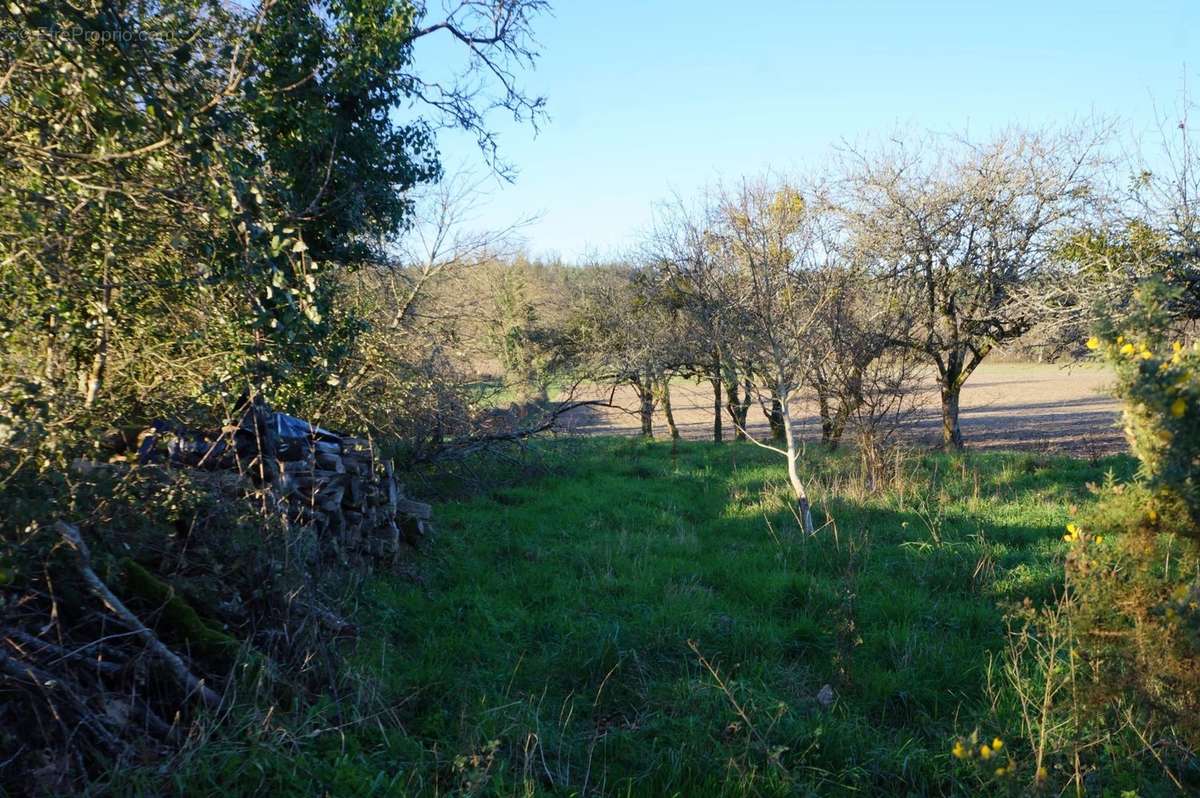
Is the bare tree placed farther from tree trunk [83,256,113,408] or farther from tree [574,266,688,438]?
tree [574,266,688,438]

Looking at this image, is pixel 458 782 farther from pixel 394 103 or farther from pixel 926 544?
pixel 394 103

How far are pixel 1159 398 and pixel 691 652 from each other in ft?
10.8

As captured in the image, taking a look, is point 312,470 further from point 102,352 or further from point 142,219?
point 142,219

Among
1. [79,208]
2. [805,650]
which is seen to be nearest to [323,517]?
[79,208]

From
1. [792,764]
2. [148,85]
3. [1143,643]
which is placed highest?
[148,85]

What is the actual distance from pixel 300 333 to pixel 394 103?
4725 mm

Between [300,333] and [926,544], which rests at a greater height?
[300,333]

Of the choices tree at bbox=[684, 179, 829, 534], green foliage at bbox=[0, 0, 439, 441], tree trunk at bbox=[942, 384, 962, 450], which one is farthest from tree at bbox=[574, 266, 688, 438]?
green foliage at bbox=[0, 0, 439, 441]

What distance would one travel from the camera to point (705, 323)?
9.82 m

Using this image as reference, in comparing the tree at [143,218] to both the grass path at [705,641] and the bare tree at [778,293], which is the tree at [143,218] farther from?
the bare tree at [778,293]

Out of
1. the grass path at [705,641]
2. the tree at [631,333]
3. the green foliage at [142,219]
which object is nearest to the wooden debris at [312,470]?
the green foliage at [142,219]

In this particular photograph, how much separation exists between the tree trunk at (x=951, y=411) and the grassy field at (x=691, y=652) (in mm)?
6192

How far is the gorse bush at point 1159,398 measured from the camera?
2.90m

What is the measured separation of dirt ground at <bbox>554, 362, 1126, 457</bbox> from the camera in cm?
1653
